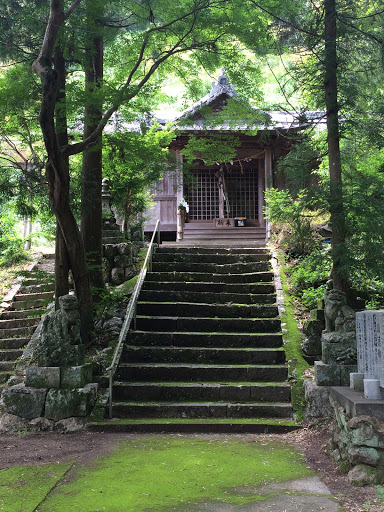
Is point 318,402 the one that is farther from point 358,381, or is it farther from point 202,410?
point 202,410

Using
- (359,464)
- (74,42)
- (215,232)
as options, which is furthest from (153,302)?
(215,232)

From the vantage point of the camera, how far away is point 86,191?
8.45 metres

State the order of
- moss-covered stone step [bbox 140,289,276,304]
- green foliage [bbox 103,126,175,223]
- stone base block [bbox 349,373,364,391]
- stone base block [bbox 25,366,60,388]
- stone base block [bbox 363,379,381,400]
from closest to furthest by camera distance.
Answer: stone base block [bbox 363,379,381,400] < stone base block [bbox 349,373,364,391] < stone base block [bbox 25,366,60,388] < moss-covered stone step [bbox 140,289,276,304] < green foliage [bbox 103,126,175,223]

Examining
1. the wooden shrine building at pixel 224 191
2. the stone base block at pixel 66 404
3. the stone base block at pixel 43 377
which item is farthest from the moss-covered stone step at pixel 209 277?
the wooden shrine building at pixel 224 191

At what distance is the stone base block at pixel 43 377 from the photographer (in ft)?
21.0

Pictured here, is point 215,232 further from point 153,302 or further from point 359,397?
point 359,397

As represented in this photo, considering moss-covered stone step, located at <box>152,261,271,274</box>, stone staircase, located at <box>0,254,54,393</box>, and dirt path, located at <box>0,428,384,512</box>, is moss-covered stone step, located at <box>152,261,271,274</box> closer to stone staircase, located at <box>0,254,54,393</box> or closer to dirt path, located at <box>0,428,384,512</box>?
stone staircase, located at <box>0,254,54,393</box>

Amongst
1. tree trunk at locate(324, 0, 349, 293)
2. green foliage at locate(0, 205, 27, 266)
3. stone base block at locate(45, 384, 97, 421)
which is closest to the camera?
stone base block at locate(45, 384, 97, 421)

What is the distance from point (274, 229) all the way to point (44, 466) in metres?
10.4

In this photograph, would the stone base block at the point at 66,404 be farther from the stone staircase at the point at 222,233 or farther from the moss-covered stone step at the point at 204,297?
the stone staircase at the point at 222,233

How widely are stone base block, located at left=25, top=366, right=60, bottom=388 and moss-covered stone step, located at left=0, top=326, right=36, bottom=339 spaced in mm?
3277

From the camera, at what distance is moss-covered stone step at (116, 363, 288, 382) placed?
7.23 m

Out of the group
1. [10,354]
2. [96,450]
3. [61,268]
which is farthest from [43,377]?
[10,354]

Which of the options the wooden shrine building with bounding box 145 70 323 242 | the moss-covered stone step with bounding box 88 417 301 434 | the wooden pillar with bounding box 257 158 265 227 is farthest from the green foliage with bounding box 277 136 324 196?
the wooden pillar with bounding box 257 158 265 227
